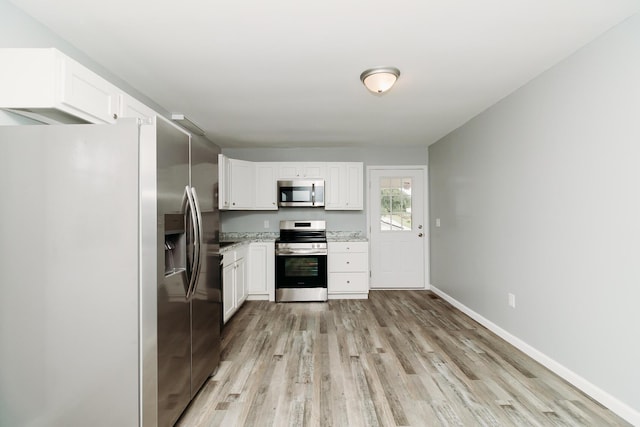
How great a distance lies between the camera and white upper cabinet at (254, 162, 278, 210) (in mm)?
4824

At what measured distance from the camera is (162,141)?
1.58 meters

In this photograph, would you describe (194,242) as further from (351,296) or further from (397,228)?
(397,228)

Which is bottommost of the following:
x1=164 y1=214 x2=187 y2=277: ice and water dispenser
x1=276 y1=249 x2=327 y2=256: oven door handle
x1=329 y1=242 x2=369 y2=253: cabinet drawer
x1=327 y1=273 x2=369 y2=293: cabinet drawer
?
x1=327 y1=273 x2=369 y2=293: cabinet drawer

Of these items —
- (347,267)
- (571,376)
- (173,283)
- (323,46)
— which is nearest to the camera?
(173,283)

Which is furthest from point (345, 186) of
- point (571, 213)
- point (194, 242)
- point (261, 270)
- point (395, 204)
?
point (194, 242)

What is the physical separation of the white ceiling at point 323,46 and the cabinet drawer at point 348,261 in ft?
6.81

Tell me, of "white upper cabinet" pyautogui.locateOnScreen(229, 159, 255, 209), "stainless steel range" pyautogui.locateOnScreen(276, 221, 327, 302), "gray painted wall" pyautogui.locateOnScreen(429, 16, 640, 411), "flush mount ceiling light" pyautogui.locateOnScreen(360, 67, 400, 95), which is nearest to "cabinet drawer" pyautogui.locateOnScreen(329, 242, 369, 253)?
"stainless steel range" pyautogui.locateOnScreen(276, 221, 327, 302)

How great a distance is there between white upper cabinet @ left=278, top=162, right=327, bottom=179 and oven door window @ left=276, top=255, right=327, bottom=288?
125cm

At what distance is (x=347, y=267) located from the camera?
179 inches

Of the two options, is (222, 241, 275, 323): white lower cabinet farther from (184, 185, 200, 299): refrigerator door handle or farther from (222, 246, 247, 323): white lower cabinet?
(184, 185, 200, 299): refrigerator door handle

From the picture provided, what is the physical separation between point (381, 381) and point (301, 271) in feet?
7.60

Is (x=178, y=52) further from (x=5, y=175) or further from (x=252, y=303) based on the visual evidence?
(x=252, y=303)

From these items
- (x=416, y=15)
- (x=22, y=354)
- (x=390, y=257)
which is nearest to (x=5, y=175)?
(x=22, y=354)

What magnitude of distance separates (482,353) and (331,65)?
2690 millimetres
